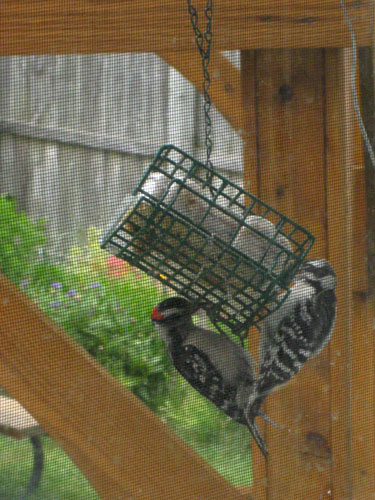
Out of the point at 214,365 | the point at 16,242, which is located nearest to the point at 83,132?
the point at 16,242

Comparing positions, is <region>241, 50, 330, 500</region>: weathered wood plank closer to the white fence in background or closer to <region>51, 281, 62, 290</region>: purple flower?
the white fence in background

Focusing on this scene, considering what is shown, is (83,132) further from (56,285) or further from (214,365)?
(214,365)

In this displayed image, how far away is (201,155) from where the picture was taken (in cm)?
142

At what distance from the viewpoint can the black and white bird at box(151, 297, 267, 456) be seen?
3.46 ft

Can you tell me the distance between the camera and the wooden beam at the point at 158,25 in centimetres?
90

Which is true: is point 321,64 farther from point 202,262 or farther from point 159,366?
point 159,366

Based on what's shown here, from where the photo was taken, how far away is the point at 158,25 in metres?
0.96

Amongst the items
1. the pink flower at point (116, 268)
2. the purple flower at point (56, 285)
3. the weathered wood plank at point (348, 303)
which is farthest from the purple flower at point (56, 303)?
the weathered wood plank at point (348, 303)

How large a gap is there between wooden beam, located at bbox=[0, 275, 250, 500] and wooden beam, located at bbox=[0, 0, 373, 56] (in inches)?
14.6

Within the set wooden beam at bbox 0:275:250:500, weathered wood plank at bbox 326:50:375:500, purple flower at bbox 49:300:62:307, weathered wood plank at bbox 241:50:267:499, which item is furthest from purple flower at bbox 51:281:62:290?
weathered wood plank at bbox 326:50:375:500

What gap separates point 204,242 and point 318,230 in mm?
322

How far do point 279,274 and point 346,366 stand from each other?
0.99ft

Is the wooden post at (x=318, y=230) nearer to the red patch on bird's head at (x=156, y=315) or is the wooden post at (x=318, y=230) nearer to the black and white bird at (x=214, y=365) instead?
the black and white bird at (x=214, y=365)

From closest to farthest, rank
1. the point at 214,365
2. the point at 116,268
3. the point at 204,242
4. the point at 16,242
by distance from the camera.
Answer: the point at 204,242, the point at 214,365, the point at 16,242, the point at 116,268
